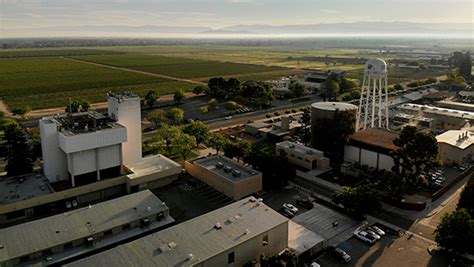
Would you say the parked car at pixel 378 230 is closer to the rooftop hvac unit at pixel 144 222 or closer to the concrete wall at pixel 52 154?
the rooftop hvac unit at pixel 144 222

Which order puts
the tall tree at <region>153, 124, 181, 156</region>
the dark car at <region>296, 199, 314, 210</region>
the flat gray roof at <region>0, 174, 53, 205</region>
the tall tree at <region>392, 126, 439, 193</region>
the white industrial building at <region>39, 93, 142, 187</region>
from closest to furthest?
the flat gray roof at <region>0, 174, 53, 205</region>, the white industrial building at <region>39, 93, 142, 187</region>, the dark car at <region>296, 199, 314, 210</region>, the tall tree at <region>392, 126, 439, 193</region>, the tall tree at <region>153, 124, 181, 156</region>

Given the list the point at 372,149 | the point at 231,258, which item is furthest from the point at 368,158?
the point at 231,258

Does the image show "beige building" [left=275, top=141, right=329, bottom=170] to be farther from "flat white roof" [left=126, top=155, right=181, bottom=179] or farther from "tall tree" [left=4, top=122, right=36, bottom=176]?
"tall tree" [left=4, top=122, right=36, bottom=176]

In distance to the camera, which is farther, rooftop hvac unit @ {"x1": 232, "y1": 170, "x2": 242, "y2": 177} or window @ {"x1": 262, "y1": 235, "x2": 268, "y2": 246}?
rooftop hvac unit @ {"x1": 232, "y1": 170, "x2": 242, "y2": 177}

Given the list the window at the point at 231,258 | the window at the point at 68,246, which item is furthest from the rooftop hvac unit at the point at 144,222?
the window at the point at 231,258

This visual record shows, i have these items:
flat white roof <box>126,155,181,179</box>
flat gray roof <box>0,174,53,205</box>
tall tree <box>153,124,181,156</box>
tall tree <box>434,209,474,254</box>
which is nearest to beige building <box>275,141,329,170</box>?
tall tree <box>153,124,181,156</box>

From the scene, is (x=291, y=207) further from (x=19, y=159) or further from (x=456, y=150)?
(x=19, y=159)
